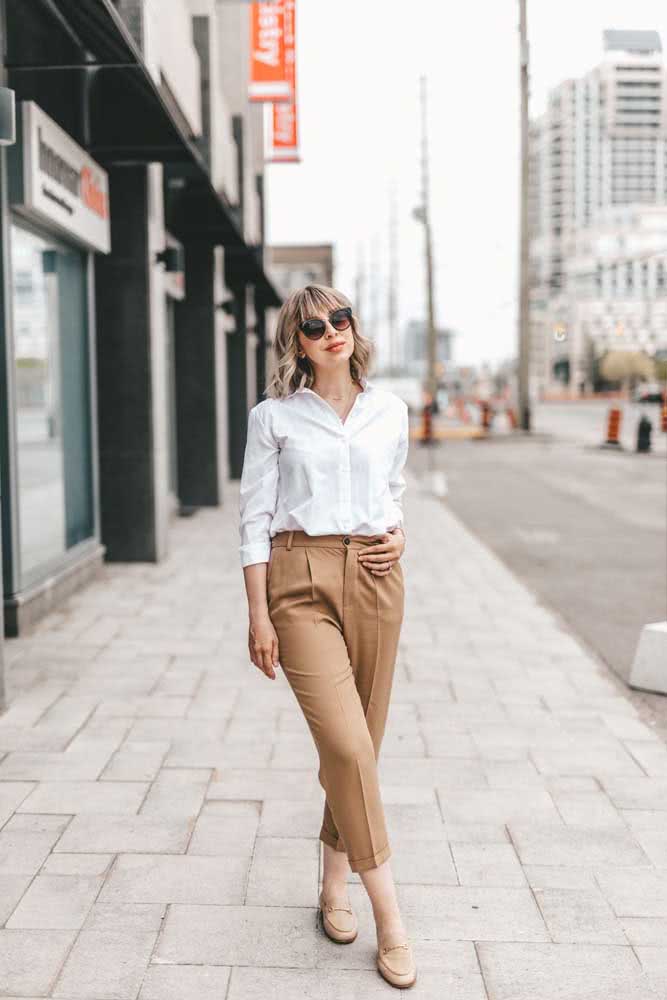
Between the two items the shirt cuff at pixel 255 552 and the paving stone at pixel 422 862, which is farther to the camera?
the paving stone at pixel 422 862

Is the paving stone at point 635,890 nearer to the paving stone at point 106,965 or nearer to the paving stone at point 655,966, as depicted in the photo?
the paving stone at point 655,966

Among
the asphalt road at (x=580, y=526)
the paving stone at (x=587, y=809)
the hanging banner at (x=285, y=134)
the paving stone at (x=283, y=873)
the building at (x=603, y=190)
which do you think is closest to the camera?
the paving stone at (x=283, y=873)

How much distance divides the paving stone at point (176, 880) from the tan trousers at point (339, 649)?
569 millimetres

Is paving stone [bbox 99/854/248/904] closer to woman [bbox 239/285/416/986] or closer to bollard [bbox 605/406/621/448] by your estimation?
woman [bbox 239/285/416/986]

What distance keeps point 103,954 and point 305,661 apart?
96cm

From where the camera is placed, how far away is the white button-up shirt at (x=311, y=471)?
298 cm

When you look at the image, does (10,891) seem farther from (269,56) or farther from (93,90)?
(269,56)

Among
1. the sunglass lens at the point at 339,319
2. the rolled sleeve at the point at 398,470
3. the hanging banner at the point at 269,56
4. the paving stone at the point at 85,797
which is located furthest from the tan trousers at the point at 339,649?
the hanging banner at the point at 269,56

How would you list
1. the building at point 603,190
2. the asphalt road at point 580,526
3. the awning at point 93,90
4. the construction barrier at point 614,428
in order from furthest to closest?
1. the construction barrier at point 614,428
2. the building at point 603,190
3. the asphalt road at point 580,526
4. the awning at point 93,90

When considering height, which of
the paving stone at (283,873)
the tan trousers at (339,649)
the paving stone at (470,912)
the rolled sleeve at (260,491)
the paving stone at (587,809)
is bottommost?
the paving stone at (587,809)

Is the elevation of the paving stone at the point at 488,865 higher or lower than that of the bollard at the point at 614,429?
lower

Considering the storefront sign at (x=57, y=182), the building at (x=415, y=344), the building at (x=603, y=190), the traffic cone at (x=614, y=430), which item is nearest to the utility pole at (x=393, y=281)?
the building at (x=603, y=190)

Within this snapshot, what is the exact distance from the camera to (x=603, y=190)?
1379 inches

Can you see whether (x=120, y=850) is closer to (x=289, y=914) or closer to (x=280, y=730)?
(x=289, y=914)
